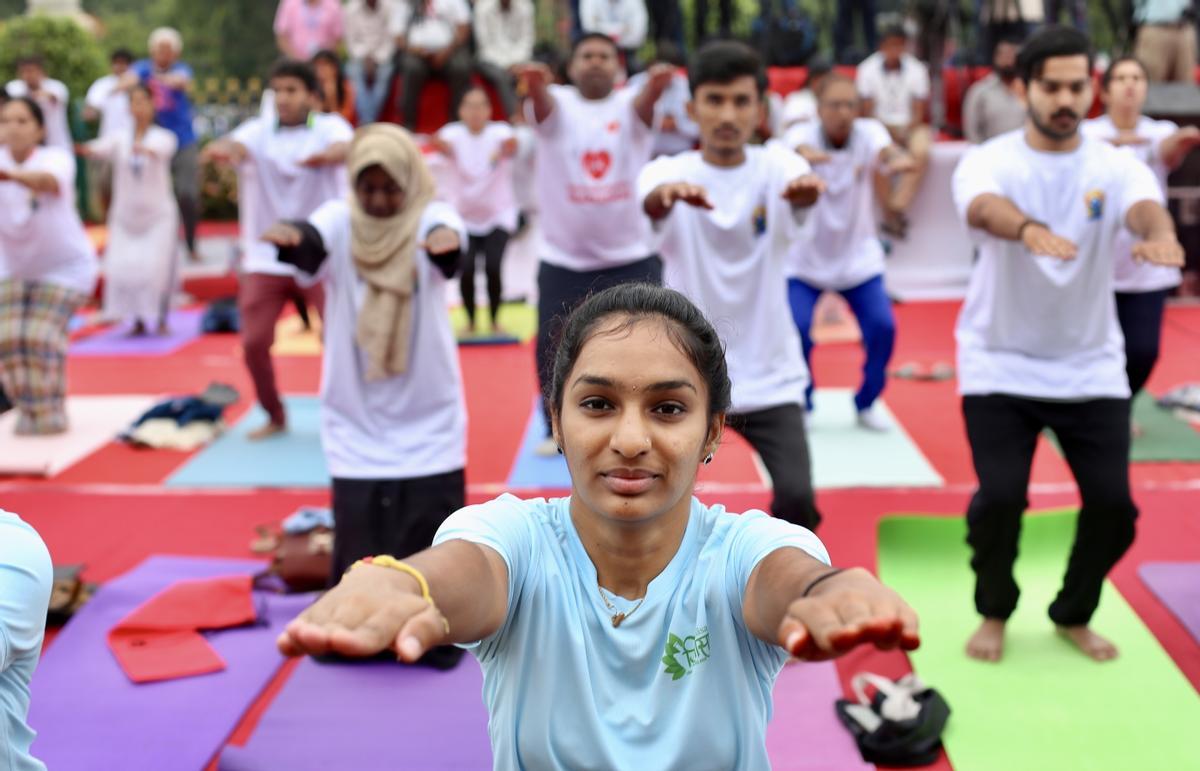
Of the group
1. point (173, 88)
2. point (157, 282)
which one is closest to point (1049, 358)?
point (157, 282)

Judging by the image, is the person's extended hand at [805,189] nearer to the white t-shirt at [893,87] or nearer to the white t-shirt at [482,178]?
the white t-shirt at [482,178]

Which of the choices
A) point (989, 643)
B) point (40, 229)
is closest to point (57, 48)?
point (40, 229)

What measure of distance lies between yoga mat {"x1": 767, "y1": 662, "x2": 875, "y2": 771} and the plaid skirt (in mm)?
4539

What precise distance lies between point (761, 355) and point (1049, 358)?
93cm

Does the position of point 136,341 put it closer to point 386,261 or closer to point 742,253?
point 386,261

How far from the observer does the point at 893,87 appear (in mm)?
11117

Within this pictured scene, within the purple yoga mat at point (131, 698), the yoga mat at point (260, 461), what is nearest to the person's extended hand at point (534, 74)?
the yoga mat at point (260, 461)

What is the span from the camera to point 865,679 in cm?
393

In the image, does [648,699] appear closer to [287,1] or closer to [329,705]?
[329,705]

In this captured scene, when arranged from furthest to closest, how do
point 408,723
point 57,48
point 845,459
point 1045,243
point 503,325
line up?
point 57,48 → point 503,325 → point 845,459 → point 408,723 → point 1045,243

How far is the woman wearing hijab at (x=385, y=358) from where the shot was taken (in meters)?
4.38

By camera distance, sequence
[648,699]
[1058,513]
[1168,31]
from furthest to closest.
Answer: [1168,31] < [1058,513] < [648,699]

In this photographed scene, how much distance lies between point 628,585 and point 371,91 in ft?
35.7

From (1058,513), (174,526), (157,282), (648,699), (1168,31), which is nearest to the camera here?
(648,699)
